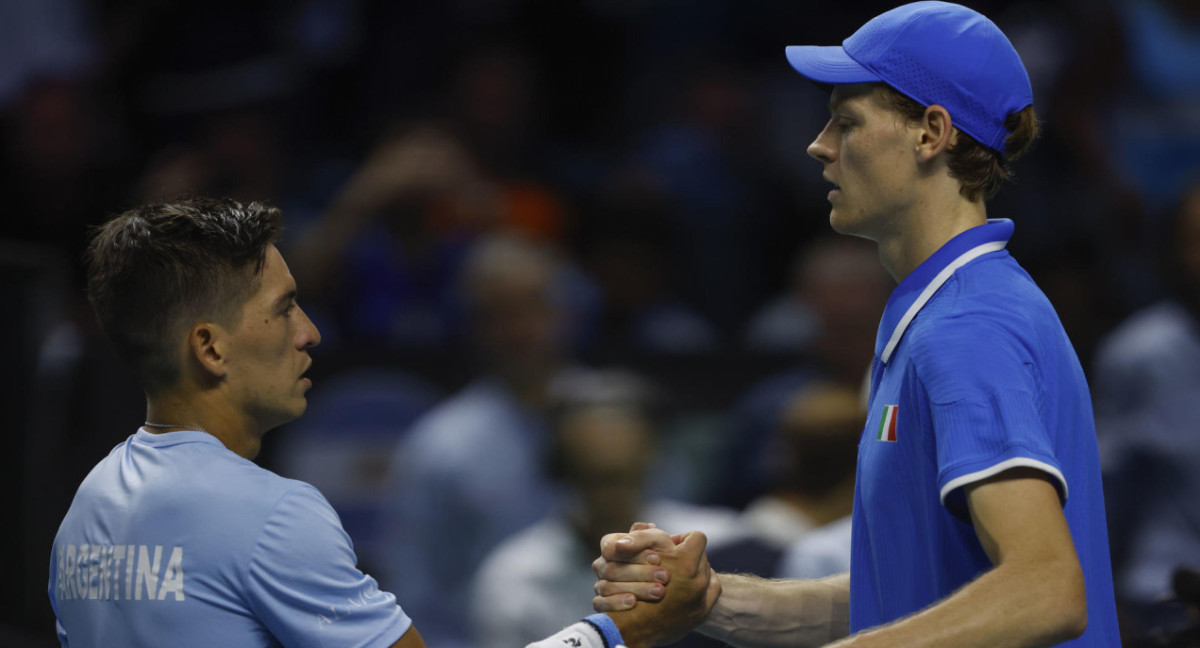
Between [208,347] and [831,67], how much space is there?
121 centimetres

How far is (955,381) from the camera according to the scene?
88.7 inches

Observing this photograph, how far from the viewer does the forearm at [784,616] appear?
9.76 feet

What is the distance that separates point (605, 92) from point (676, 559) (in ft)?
20.0

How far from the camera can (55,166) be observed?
6816 mm

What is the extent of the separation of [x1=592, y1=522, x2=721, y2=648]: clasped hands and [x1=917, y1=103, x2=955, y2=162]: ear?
3.03 feet

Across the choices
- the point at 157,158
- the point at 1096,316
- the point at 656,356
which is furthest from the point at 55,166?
the point at 1096,316

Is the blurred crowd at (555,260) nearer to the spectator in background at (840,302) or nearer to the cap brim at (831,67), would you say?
the spectator in background at (840,302)

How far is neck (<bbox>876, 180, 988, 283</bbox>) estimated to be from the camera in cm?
257

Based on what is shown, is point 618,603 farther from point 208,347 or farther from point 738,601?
point 208,347

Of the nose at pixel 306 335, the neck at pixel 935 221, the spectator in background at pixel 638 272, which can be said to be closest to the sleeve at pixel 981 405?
the neck at pixel 935 221

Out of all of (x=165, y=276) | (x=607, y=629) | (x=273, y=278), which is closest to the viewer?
(x=165, y=276)

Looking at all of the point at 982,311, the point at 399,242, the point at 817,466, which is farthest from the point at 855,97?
the point at 399,242

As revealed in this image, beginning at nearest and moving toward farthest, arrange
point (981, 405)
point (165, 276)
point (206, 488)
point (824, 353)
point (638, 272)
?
point (981, 405) → point (206, 488) → point (165, 276) → point (824, 353) → point (638, 272)

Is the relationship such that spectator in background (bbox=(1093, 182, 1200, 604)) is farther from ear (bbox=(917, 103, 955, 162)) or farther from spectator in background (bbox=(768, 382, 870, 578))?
ear (bbox=(917, 103, 955, 162))
